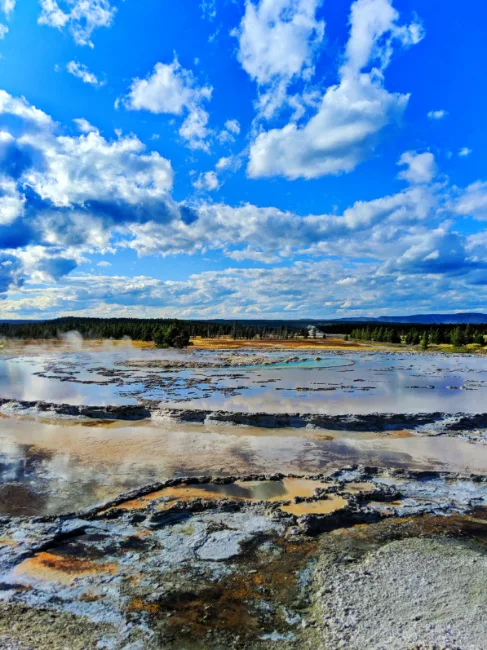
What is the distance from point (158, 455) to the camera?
1192 cm

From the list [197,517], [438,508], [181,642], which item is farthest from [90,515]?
[438,508]

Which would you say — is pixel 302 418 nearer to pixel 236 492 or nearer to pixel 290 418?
pixel 290 418

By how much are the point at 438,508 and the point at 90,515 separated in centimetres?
671

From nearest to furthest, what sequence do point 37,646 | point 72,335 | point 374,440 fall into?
point 37,646 < point 374,440 < point 72,335

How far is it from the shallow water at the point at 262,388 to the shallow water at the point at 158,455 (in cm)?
Result: 433

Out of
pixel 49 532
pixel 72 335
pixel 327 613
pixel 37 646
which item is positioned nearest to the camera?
pixel 37 646

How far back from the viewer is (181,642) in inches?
184

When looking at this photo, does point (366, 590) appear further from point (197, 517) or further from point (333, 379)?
point (333, 379)

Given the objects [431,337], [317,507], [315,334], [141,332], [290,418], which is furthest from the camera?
[315,334]

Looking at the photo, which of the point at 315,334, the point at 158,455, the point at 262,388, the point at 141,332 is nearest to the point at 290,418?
the point at 158,455

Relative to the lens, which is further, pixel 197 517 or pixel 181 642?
pixel 197 517

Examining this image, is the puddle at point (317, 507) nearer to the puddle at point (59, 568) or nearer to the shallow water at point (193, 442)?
the shallow water at point (193, 442)

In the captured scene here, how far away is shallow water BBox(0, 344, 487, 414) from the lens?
19797 millimetres

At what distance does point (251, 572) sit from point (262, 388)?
19.4 m
